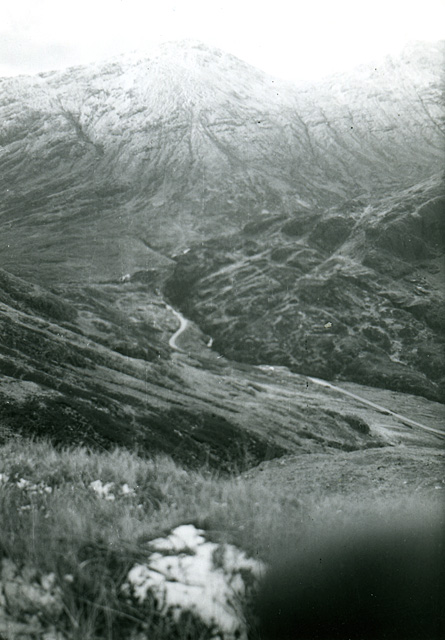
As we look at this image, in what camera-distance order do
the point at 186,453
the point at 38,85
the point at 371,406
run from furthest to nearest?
1. the point at 38,85
2. the point at 371,406
3. the point at 186,453

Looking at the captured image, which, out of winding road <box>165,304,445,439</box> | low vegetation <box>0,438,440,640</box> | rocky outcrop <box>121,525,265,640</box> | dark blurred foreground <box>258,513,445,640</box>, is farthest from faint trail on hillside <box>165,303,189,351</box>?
rocky outcrop <box>121,525,265,640</box>

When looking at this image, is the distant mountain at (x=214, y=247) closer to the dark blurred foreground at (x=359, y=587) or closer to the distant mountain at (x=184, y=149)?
the distant mountain at (x=184, y=149)

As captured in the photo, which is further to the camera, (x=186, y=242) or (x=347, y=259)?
(x=347, y=259)

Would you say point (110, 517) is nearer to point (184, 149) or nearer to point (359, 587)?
point (359, 587)

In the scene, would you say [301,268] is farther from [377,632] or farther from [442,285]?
[377,632]

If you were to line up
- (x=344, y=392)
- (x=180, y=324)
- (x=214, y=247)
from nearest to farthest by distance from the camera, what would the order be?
(x=344, y=392), (x=180, y=324), (x=214, y=247)

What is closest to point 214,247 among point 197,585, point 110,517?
point 110,517

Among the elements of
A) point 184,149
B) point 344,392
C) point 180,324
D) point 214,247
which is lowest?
point 344,392

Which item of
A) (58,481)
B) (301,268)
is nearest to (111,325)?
(58,481)
